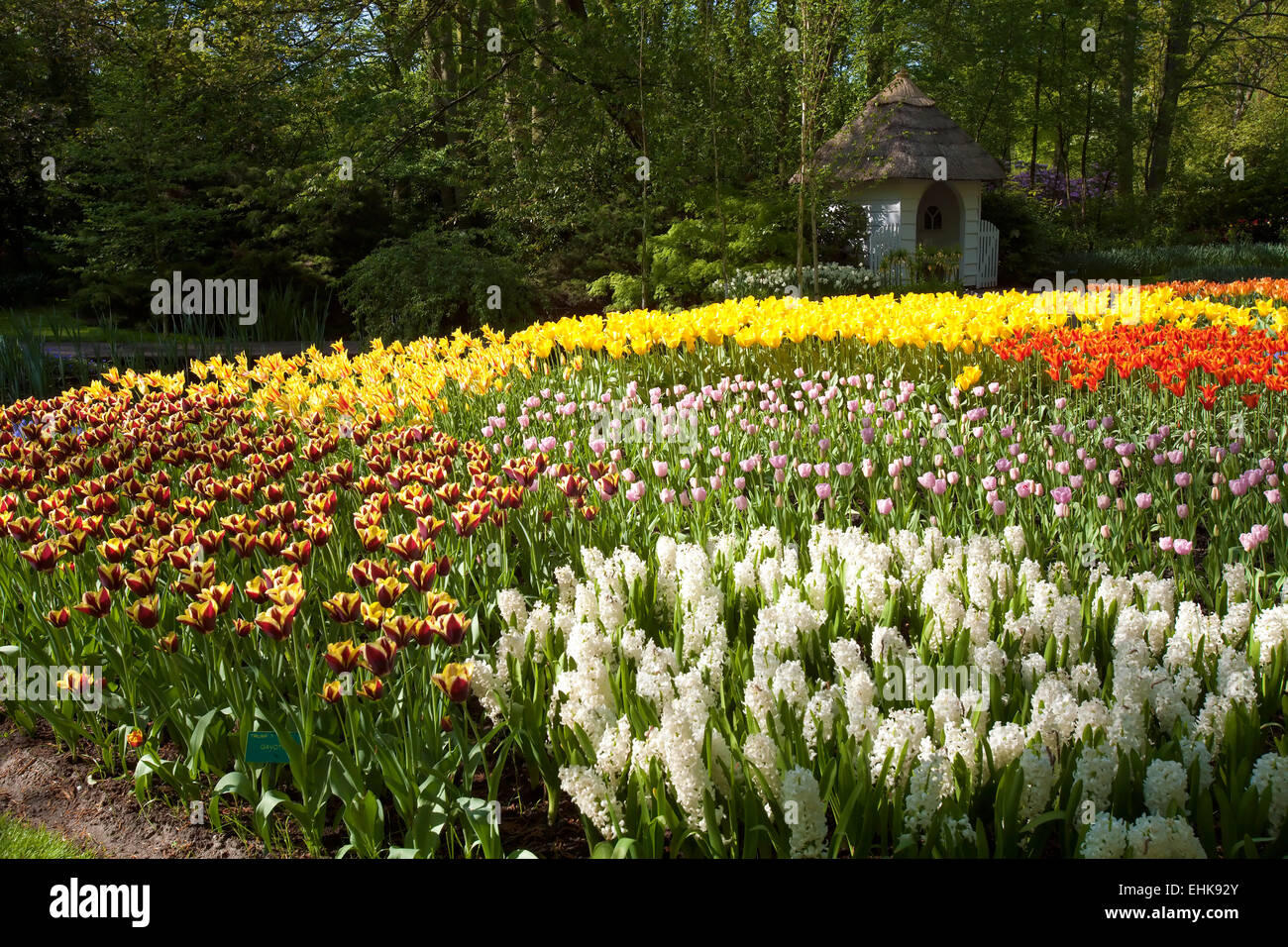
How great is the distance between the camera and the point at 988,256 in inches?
938

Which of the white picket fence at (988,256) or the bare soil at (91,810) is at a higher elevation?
the white picket fence at (988,256)

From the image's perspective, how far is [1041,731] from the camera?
2248 mm

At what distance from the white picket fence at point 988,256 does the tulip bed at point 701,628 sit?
19.0m

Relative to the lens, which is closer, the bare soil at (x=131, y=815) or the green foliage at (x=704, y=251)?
the bare soil at (x=131, y=815)

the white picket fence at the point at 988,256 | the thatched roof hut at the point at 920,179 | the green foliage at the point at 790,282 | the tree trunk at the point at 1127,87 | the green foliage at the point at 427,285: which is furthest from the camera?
the tree trunk at the point at 1127,87

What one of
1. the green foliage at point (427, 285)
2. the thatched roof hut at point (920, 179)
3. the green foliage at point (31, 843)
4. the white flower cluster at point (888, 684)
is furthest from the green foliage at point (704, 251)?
the green foliage at point (31, 843)

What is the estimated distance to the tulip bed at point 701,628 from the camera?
217cm

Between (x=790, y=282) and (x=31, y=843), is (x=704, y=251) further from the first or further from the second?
(x=31, y=843)

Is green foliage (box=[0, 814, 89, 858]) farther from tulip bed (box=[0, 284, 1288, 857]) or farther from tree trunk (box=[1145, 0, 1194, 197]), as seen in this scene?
tree trunk (box=[1145, 0, 1194, 197])

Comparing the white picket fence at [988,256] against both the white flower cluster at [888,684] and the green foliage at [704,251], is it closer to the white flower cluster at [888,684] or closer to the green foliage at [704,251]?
the green foliage at [704,251]

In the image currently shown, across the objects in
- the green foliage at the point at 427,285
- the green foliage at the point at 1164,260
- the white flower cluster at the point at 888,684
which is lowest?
the white flower cluster at the point at 888,684
